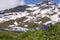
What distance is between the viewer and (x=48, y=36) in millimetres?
13586

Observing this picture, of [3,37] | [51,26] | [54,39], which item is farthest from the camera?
[3,37]

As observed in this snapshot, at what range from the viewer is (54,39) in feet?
43.9

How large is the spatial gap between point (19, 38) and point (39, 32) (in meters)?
1.29

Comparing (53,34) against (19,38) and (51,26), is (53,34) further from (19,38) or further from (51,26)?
(19,38)

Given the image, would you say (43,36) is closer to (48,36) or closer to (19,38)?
(48,36)

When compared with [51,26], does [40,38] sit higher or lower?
lower

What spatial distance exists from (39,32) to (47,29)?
1.75 ft

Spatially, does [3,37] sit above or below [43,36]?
above

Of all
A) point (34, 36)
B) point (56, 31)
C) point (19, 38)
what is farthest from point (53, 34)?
point (19, 38)

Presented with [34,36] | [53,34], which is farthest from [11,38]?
[53,34]

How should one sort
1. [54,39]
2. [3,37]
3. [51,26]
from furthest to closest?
[3,37], [51,26], [54,39]

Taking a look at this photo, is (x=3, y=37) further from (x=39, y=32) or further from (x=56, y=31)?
(x=56, y=31)

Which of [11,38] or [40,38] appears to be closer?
[40,38]

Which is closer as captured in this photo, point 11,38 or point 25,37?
point 25,37
